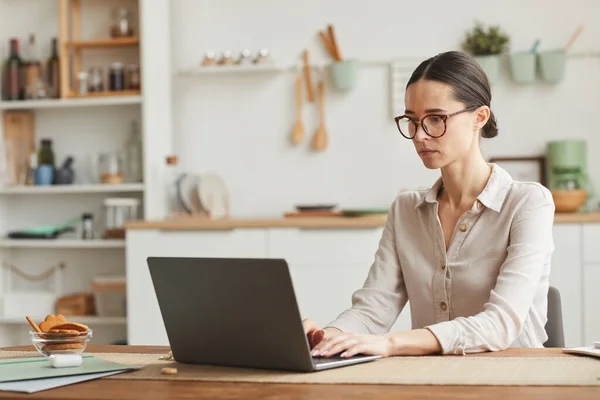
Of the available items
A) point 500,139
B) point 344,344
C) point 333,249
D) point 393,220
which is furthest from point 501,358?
→ point 500,139

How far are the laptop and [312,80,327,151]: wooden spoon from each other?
2907 mm

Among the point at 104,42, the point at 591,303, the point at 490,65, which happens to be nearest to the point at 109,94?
the point at 104,42

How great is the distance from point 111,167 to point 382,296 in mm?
2620

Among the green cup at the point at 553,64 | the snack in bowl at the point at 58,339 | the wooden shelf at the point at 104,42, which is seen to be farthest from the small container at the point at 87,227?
the snack in bowl at the point at 58,339

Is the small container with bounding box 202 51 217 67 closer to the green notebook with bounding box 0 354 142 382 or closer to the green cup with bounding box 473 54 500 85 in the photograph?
the green cup with bounding box 473 54 500 85

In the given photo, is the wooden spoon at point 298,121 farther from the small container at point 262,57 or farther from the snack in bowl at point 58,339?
the snack in bowl at point 58,339

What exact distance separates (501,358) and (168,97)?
324 centimetres

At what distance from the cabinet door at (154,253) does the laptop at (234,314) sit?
2.37 metres

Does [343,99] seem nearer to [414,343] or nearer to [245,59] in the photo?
[245,59]

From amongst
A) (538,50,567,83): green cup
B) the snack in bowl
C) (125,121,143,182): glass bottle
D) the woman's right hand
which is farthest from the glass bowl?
(538,50,567,83): green cup

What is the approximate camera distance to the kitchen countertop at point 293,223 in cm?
388

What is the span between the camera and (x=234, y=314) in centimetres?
158

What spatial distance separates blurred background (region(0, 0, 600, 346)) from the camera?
4.36 metres

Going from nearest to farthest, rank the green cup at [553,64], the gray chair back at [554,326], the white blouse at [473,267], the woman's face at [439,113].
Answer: the white blouse at [473,267] → the woman's face at [439,113] → the gray chair back at [554,326] → the green cup at [553,64]
